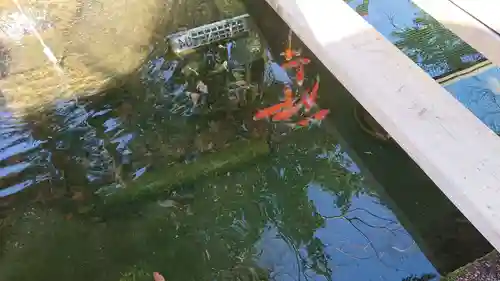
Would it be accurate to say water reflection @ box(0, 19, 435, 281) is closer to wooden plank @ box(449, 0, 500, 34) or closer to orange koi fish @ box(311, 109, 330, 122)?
orange koi fish @ box(311, 109, 330, 122)

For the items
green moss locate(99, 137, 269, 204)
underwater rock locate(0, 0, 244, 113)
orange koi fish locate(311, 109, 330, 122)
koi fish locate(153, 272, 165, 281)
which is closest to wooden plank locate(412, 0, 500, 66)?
orange koi fish locate(311, 109, 330, 122)

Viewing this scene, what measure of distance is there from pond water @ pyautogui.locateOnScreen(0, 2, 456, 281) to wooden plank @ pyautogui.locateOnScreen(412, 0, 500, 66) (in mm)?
747

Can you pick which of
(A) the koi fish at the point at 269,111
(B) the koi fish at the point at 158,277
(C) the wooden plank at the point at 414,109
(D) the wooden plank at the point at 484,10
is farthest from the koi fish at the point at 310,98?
(B) the koi fish at the point at 158,277

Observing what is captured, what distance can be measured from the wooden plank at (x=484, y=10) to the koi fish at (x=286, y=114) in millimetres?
937

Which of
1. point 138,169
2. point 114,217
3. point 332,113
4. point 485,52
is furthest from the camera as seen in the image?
point 332,113

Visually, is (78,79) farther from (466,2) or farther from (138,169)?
(466,2)

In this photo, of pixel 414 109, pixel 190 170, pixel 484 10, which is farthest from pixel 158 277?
pixel 484 10

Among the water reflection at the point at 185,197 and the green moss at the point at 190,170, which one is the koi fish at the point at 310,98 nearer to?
the water reflection at the point at 185,197

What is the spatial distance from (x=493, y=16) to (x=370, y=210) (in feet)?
3.25

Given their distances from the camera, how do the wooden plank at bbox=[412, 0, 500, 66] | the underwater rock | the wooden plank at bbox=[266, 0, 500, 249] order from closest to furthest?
1. the wooden plank at bbox=[266, 0, 500, 249]
2. the wooden plank at bbox=[412, 0, 500, 66]
3. the underwater rock

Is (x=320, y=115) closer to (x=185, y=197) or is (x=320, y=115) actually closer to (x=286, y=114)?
(x=286, y=114)

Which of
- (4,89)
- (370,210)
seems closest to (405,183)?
(370,210)

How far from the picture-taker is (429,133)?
2.01m

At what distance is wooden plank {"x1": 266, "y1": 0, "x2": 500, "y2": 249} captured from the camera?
1841 millimetres
